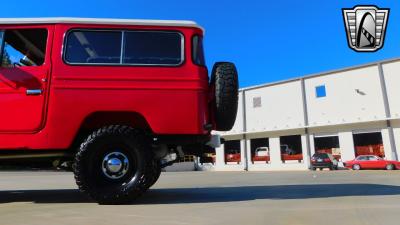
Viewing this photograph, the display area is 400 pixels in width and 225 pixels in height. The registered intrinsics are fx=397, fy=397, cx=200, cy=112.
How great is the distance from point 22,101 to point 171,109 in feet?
6.84

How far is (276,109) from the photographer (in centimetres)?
3622

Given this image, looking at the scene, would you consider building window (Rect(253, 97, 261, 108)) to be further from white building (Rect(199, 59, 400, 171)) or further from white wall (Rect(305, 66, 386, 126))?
white wall (Rect(305, 66, 386, 126))

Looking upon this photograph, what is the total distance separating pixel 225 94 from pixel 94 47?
2.05 m

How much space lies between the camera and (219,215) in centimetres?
440

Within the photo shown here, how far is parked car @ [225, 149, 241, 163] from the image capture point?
39375mm

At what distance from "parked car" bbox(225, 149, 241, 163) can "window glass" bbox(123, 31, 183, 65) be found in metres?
34.0

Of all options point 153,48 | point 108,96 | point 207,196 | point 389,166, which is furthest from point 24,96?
point 389,166

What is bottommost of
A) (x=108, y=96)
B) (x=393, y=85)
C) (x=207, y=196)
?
(x=207, y=196)

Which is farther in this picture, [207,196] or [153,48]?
[207,196]

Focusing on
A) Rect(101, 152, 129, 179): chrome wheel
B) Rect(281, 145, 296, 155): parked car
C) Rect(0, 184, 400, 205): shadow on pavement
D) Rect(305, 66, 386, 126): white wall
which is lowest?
Rect(0, 184, 400, 205): shadow on pavement

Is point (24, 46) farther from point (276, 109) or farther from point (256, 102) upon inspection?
point (256, 102)

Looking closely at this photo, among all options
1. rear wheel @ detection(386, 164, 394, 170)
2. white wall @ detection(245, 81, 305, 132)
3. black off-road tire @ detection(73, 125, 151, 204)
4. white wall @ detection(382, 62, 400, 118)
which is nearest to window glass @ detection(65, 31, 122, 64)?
black off-road tire @ detection(73, 125, 151, 204)

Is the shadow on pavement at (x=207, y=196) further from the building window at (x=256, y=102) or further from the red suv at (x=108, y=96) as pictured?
the building window at (x=256, y=102)

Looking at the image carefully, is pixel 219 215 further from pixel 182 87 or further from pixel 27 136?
pixel 27 136
